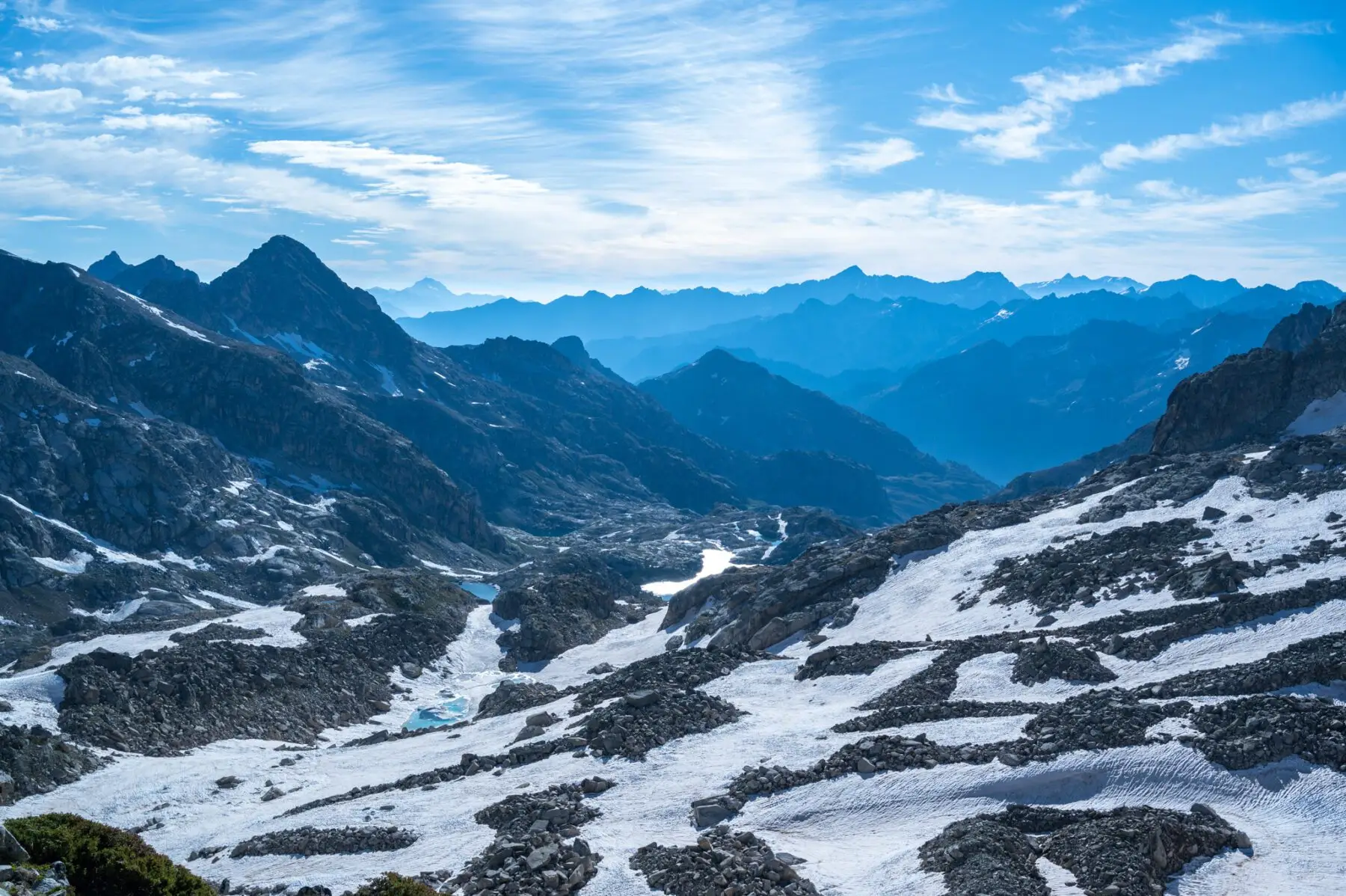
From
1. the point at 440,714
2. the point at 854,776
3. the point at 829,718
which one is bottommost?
the point at 440,714

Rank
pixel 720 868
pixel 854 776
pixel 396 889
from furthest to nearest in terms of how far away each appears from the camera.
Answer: pixel 854 776
pixel 720 868
pixel 396 889

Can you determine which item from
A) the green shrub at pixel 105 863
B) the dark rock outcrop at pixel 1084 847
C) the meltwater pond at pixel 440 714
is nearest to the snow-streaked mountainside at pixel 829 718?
the dark rock outcrop at pixel 1084 847

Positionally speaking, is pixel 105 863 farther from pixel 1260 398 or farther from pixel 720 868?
pixel 1260 398

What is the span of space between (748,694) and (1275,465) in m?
42.8

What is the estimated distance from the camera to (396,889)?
27.3 meters

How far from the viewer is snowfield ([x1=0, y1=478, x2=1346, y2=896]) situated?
99.5ft

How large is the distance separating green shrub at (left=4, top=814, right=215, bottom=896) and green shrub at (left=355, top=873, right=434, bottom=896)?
3950 mm

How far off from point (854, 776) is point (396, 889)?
15916mm

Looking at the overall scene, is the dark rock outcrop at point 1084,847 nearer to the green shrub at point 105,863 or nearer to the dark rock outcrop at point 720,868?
the dark rock outcrop at point 720,868

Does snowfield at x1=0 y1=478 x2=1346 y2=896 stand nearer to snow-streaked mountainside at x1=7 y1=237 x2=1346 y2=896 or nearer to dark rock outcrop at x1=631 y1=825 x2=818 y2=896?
snow-streaked mountainside at x1=7 y1=237 x2=1346 y2=896

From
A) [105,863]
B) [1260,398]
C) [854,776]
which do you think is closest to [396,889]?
[105,863]

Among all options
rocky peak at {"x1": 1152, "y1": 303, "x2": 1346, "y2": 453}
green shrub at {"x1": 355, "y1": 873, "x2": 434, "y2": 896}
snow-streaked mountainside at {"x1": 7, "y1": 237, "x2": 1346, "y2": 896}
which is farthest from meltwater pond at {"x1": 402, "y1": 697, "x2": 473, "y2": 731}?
rocky peak at {"x1": 1152, "y1": 303, "x2": 1346, "y2": 453}

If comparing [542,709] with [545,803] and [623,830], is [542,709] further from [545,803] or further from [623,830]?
[623,830]

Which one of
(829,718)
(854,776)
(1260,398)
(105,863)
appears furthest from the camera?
(1260,398)
